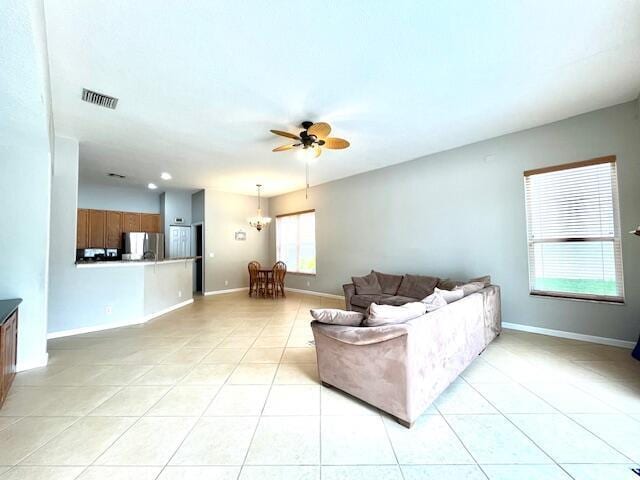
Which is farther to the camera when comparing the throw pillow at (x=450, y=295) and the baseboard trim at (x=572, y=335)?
the baseboard trim at (x=572, y=335)

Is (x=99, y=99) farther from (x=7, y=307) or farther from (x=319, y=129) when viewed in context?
(x=319, y=129)

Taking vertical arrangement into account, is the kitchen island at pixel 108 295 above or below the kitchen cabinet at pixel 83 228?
below

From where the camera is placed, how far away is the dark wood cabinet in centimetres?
215

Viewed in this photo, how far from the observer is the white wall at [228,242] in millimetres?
7355

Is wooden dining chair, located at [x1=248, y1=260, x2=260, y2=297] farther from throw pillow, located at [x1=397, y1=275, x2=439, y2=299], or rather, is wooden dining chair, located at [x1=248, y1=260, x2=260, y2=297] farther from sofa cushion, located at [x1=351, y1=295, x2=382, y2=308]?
throw pillow, located at [x1=397, y1=275, x2=439, y2=299]

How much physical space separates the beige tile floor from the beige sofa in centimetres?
13

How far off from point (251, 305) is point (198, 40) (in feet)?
16.3

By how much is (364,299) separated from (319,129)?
287 centimetres

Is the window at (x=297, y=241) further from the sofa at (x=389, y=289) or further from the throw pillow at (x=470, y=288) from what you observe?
the throw pillow at (x=470, y=288)

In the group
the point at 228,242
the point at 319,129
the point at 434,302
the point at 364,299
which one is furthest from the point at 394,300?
the point at 228,242

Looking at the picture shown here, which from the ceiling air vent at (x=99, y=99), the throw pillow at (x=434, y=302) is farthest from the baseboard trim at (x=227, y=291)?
the throw pillow at (x=434, y=302)

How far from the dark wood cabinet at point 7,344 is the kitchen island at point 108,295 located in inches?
54.8

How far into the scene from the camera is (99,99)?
2904 mm

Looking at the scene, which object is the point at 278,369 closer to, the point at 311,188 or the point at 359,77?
the point at 359,77
